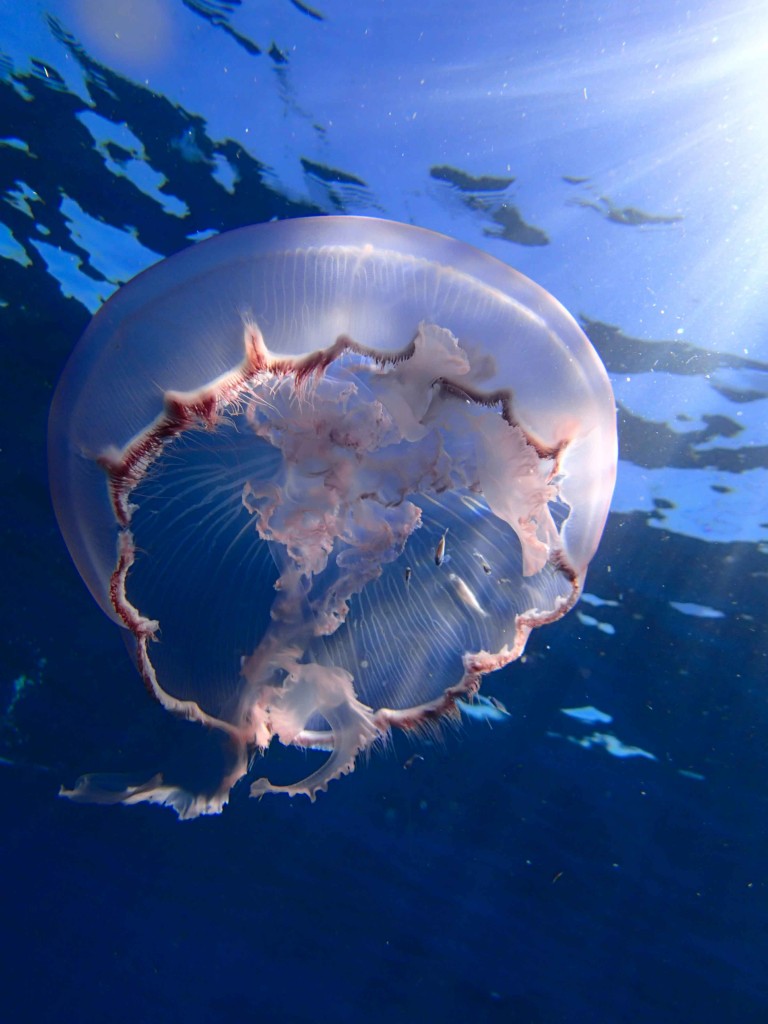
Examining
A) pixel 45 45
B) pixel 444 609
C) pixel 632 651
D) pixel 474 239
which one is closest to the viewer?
pixel 444 609

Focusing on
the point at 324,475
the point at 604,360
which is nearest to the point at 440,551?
the point at 324,475

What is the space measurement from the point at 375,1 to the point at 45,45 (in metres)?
2.69

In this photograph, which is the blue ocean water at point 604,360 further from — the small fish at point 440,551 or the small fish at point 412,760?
the small fish at point 440,551

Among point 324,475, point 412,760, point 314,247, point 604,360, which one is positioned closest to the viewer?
point 314,247

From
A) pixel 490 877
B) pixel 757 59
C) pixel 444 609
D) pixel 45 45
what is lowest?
pixel 490 877

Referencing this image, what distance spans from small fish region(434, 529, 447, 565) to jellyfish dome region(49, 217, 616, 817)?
22 mm

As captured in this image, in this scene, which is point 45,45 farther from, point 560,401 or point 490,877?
point 490,877

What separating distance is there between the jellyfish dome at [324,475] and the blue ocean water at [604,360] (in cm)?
296

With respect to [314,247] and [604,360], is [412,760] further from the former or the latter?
[314,247]

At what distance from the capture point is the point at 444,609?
404 centimetres

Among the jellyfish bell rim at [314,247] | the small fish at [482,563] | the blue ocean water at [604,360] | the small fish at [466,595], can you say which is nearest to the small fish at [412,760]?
the blue ocean water at [604,360]

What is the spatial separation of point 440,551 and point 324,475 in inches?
33.6

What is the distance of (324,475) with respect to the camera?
3.26 meters

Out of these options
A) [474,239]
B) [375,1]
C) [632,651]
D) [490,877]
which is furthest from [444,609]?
[490,877]
